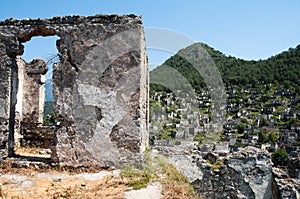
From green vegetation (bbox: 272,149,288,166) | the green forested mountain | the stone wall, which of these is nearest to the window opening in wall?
the stone wall

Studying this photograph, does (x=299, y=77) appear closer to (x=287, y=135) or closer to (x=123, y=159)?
(x=287, y=135)

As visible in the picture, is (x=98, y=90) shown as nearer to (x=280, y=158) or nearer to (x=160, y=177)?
(x=160, y=177)

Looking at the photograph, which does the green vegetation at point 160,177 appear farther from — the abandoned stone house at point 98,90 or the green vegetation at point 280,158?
the green vegetation at point 280,158

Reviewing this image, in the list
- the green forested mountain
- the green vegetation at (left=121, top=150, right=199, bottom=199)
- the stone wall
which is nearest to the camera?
the green vegetation at (left=121, top=150, right=199, bottom=199)

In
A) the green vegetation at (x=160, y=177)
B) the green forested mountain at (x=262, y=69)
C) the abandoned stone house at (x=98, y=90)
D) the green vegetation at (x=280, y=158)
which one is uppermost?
the green forested mountain at (x=262, y=69)

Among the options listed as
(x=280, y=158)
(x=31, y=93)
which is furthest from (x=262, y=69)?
(x=31, y=93)

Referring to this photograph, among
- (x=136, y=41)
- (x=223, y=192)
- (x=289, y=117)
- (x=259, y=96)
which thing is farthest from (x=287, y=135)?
(x=136, y=41)

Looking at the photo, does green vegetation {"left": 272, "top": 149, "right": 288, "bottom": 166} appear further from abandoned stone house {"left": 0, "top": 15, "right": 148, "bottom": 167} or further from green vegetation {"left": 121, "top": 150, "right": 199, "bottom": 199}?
abandoned stone house {"left": 0, "top": 15, "right": 148, "bottom": 167}

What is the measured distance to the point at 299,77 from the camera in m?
52.7

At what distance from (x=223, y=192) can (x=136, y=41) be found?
420 centimetres

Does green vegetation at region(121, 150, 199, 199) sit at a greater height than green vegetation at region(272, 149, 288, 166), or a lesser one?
greater

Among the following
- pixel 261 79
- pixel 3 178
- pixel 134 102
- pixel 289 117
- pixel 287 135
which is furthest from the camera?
pixel 261 79

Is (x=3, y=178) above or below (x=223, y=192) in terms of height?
above

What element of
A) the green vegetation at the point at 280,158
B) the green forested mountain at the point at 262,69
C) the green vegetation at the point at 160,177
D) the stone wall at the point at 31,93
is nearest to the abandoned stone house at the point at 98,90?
the green vegetation at the point at 160,177
